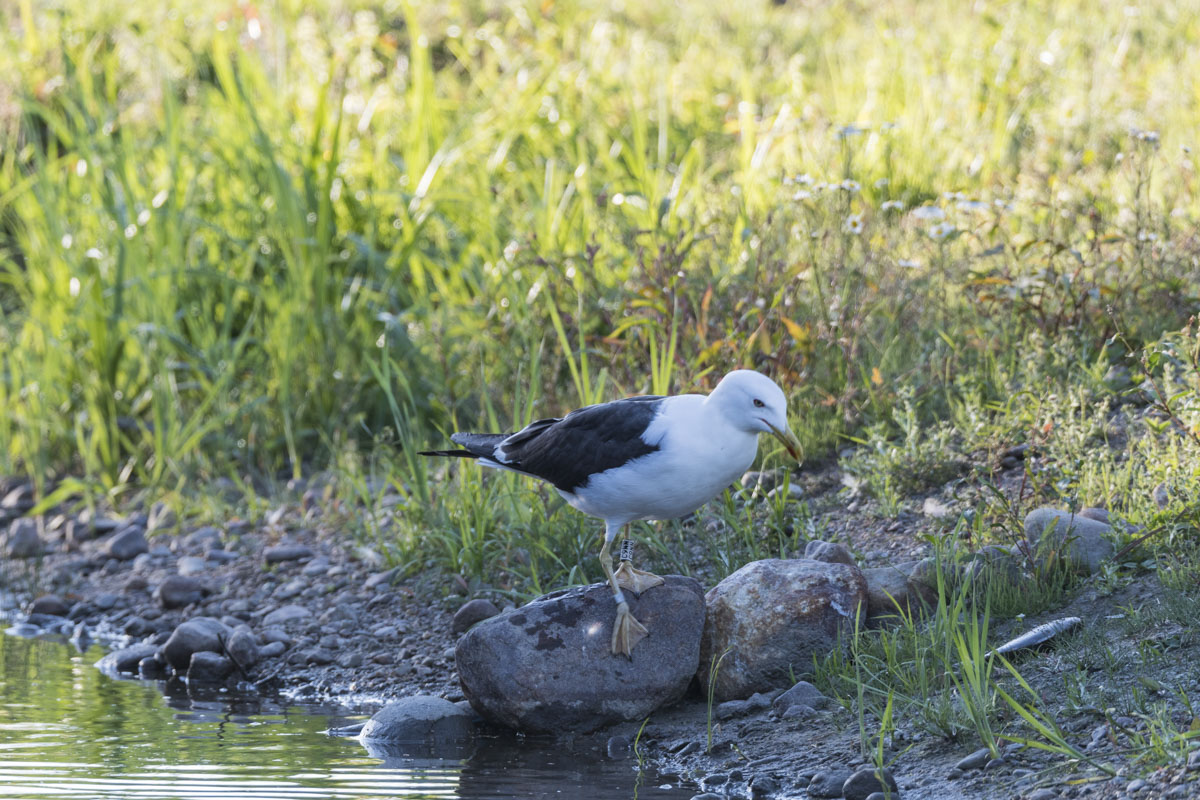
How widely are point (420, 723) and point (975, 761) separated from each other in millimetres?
1599

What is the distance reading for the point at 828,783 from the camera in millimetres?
3342

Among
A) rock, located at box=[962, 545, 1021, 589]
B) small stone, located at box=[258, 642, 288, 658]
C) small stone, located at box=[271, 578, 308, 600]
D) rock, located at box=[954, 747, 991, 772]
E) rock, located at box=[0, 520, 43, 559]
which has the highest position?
rock, located at box=[962, 545, 1021, 589]

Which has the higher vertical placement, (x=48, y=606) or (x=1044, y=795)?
(x=1044, y=795)

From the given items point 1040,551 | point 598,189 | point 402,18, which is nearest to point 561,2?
point 402,18

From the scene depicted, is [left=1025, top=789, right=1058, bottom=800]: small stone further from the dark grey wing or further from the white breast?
the dark grey wing

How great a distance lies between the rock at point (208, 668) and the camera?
474 cm

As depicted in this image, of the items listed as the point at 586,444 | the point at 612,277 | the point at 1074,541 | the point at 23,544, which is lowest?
the point at 23,544

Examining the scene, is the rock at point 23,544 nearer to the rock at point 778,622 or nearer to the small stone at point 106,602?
the small stone at point 106,602

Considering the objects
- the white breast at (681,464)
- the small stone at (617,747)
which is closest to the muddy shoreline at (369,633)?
the small stone at (617,747)

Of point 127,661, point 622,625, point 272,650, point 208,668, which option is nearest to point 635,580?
point 622,625

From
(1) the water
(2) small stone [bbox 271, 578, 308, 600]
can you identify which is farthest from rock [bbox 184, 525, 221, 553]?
(1) the water

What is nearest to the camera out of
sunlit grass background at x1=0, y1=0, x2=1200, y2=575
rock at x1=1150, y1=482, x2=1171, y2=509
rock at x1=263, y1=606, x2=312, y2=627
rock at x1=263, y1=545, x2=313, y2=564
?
rock at x1=1150, y1=482, x2=1171, y2=509

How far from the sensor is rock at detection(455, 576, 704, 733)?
3902 mm

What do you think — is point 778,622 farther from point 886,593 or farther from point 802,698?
point 886,593
